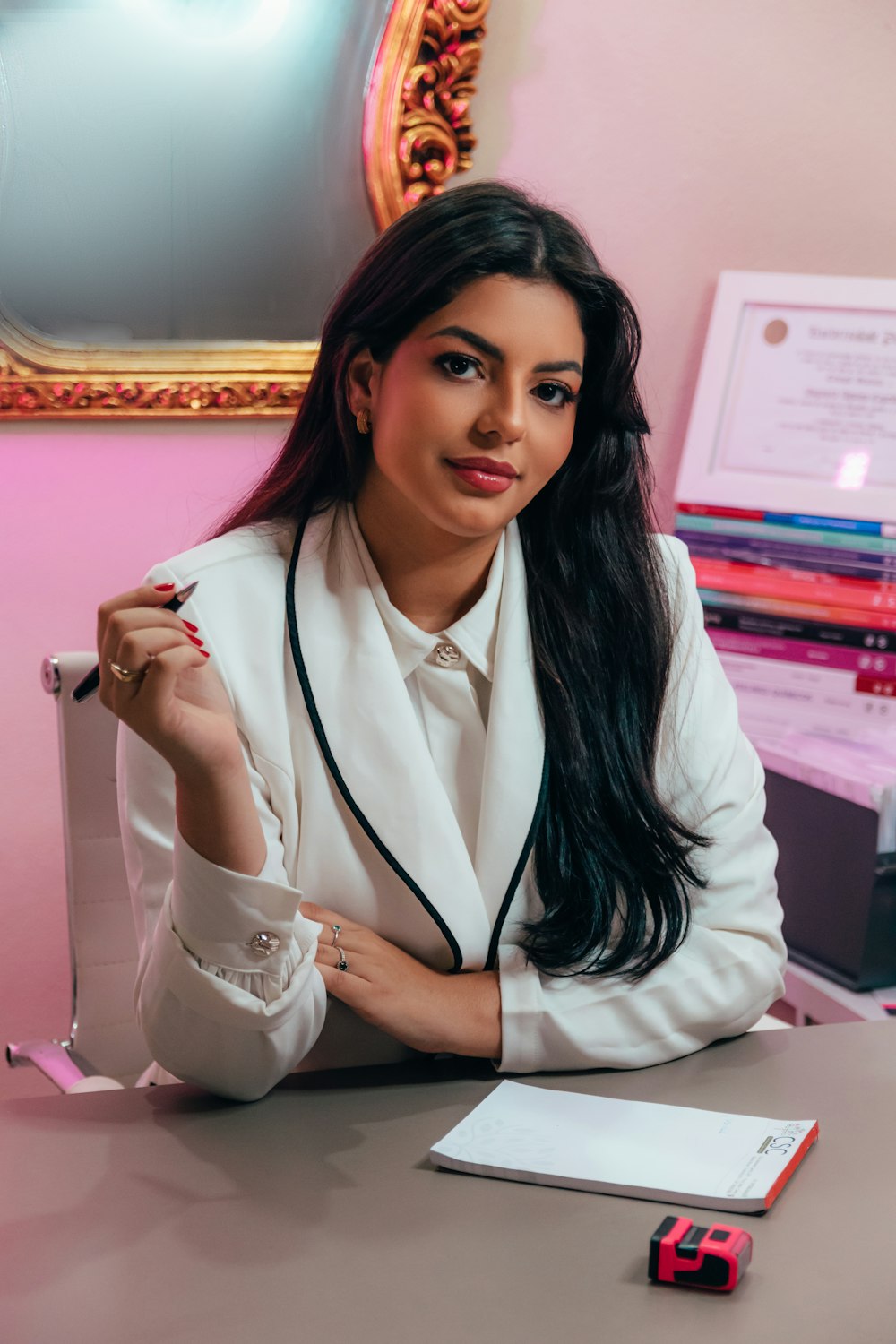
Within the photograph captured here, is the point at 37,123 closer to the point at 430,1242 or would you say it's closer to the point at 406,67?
the point at 406,67

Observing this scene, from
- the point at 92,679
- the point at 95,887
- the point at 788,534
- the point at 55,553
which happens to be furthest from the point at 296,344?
the point at 92,679

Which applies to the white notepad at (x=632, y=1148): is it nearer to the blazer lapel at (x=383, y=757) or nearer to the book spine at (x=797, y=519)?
the blazer lapel at (x=383, y=757)

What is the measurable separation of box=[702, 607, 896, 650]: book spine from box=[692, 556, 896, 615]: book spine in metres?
0.04

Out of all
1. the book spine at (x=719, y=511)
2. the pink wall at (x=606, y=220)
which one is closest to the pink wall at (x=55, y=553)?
the pink wall at (x=606, y=220)

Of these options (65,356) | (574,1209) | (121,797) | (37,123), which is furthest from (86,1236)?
(37,123)

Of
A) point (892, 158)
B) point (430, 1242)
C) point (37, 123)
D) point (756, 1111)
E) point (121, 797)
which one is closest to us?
point (430, 1242)

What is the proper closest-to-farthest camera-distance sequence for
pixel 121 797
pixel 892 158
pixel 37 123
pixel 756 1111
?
1. pixel 756 1111
2. pixel 121 797
3. pixel 37 123
4. pixel 892 158

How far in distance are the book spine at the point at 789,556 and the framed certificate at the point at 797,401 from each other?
6 cm

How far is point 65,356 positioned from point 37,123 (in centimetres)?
34

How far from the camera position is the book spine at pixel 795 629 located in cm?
207

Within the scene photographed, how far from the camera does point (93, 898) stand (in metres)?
1.59

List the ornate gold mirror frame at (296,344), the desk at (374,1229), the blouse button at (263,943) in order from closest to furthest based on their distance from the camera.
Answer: the desk at (374,1229) → the blouse button at (263,943) → the ornate gold mirror frame at (296,344)

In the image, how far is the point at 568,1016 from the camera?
1.14 metres

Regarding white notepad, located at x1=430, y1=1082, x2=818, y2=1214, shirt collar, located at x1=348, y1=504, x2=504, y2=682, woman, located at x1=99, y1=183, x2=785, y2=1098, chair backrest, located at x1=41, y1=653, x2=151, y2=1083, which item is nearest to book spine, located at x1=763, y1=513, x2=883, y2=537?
woman, located at x1=99, y1=183, x2=785, y2=1098
